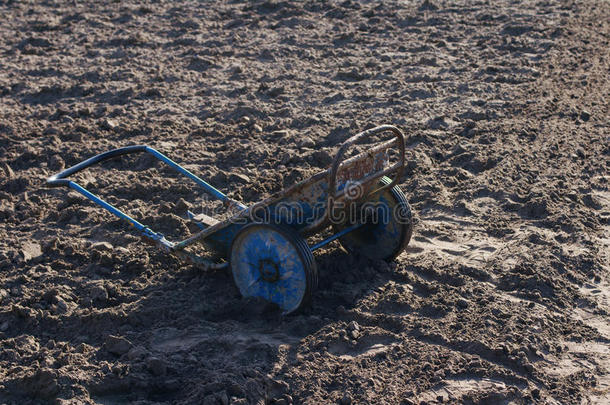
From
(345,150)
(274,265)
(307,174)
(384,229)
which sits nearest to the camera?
(345,150)

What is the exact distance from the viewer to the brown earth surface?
15.1 feet

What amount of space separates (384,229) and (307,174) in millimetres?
1825

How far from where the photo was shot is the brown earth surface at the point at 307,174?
15.1ft

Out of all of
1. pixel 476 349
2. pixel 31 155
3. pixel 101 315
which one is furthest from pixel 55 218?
pixel 476 349

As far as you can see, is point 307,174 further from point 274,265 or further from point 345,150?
point 345,150

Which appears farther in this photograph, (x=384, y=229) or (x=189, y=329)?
(x=384, y=229)

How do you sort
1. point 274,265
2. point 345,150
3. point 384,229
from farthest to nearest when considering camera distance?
point 384,229
point 274,265
point 345,150

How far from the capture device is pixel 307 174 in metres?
7.23

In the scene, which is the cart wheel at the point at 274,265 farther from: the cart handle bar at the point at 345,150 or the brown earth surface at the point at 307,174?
the cart handle bar at the point at 345,150
